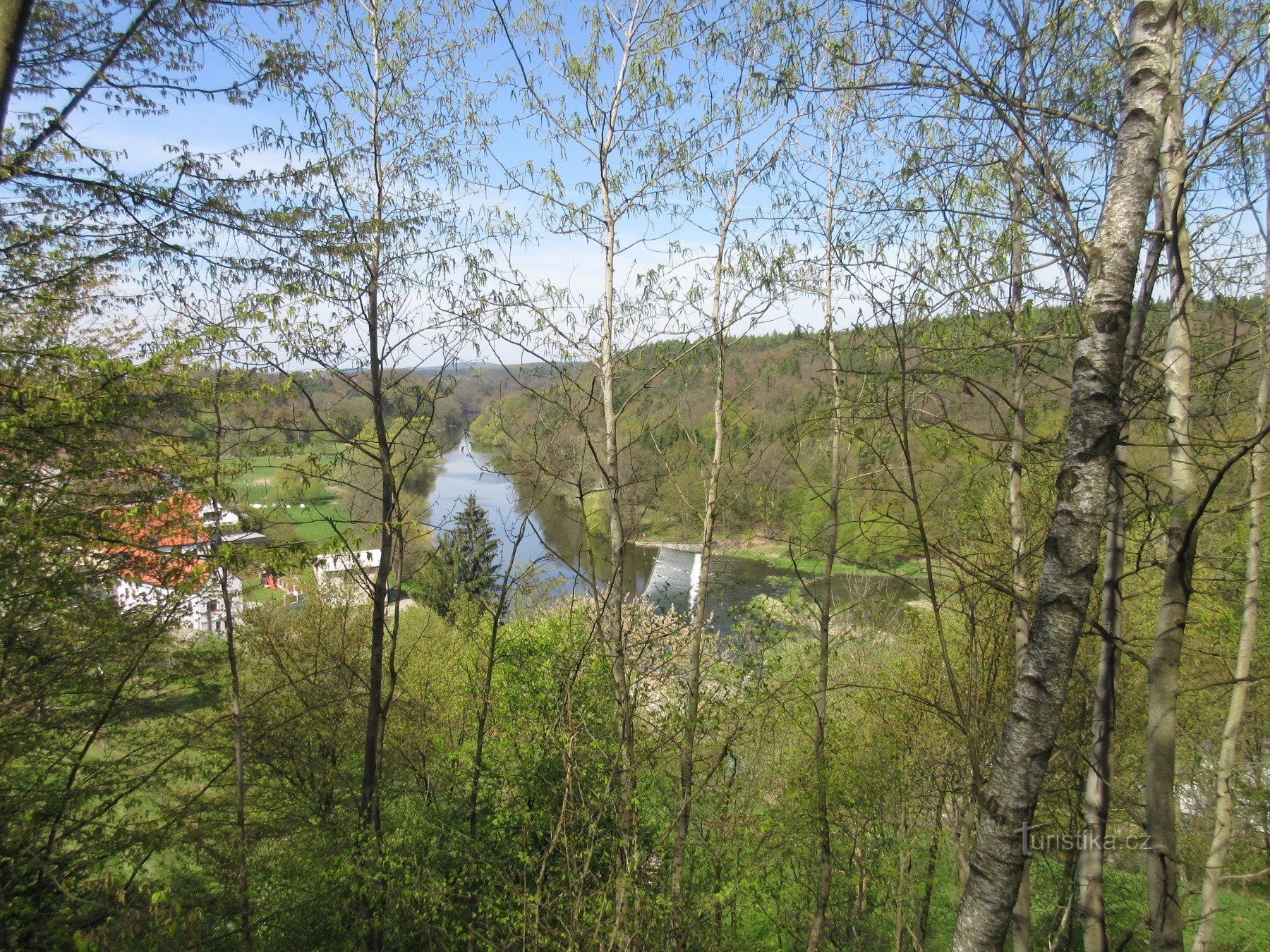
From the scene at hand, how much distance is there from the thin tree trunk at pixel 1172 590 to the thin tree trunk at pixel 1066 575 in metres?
0.58

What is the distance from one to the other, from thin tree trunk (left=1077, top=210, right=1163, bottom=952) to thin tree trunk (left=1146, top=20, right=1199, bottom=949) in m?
0.14

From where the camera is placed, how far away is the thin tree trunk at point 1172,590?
2398 millimetres

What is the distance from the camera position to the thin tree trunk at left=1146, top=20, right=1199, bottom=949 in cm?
240

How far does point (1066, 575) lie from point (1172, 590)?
38.2 inches

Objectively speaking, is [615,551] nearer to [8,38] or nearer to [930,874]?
[8,38]

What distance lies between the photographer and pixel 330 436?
563 centimetres

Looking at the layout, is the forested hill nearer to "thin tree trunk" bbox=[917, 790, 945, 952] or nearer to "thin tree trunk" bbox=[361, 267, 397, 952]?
"thin tree trunk" bbox=[361, 267, 397, 952]

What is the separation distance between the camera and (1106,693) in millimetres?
2754

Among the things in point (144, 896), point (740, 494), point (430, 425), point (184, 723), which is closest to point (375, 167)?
point (430, 425)

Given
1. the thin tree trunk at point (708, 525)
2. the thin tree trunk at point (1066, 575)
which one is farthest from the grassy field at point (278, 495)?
the thin tree trunk at point (1066, 575)

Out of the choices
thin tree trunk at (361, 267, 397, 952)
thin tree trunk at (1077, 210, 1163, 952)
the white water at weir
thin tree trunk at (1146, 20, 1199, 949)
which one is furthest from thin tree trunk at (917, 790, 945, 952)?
the white water at weir

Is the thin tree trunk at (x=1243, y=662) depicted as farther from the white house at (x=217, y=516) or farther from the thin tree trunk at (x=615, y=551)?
the white house at (x=217, y=516)

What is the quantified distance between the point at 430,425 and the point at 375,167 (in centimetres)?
217

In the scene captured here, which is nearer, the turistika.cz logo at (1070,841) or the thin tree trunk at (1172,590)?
the turistika.cz logo at (1070,841)
